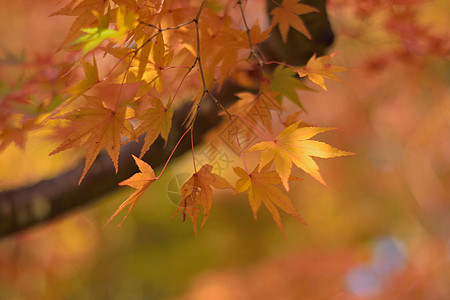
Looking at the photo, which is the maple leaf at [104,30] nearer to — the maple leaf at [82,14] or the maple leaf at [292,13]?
the maple leaf at [82,14]

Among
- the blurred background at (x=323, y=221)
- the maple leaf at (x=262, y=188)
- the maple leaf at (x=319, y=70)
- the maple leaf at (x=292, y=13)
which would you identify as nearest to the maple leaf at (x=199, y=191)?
the maple leaf at (x=262, y=188)

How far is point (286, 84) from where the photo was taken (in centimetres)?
59

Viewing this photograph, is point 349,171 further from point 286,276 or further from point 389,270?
point 286,276

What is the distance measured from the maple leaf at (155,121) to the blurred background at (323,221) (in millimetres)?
763

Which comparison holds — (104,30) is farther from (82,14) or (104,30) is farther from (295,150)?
(295,150)

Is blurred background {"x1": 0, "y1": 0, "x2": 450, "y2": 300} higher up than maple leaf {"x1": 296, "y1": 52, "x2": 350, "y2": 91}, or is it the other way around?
maple leaf {"x1": 296, "y1": 52, "x2": 350, "y2": 91}

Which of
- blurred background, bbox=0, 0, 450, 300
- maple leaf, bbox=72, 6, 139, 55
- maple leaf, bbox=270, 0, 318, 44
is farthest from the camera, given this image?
blurred background, bbox=0, 0, 450, 300

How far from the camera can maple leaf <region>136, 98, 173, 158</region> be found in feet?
1.52

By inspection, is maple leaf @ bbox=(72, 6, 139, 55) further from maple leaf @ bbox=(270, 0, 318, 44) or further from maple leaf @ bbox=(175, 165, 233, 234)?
maple leaf @ bbox=(270, 0, 318, 44)

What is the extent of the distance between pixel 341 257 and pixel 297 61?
A: 1577 mm

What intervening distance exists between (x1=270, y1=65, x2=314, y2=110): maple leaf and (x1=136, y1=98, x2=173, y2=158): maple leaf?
0.65ft

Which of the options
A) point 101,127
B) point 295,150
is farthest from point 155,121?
point 295,150

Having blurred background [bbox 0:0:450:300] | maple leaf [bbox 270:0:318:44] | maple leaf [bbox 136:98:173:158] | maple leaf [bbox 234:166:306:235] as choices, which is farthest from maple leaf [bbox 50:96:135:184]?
blurred background [bbox 0:0:450:300]

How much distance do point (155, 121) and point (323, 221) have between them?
10.7ft
